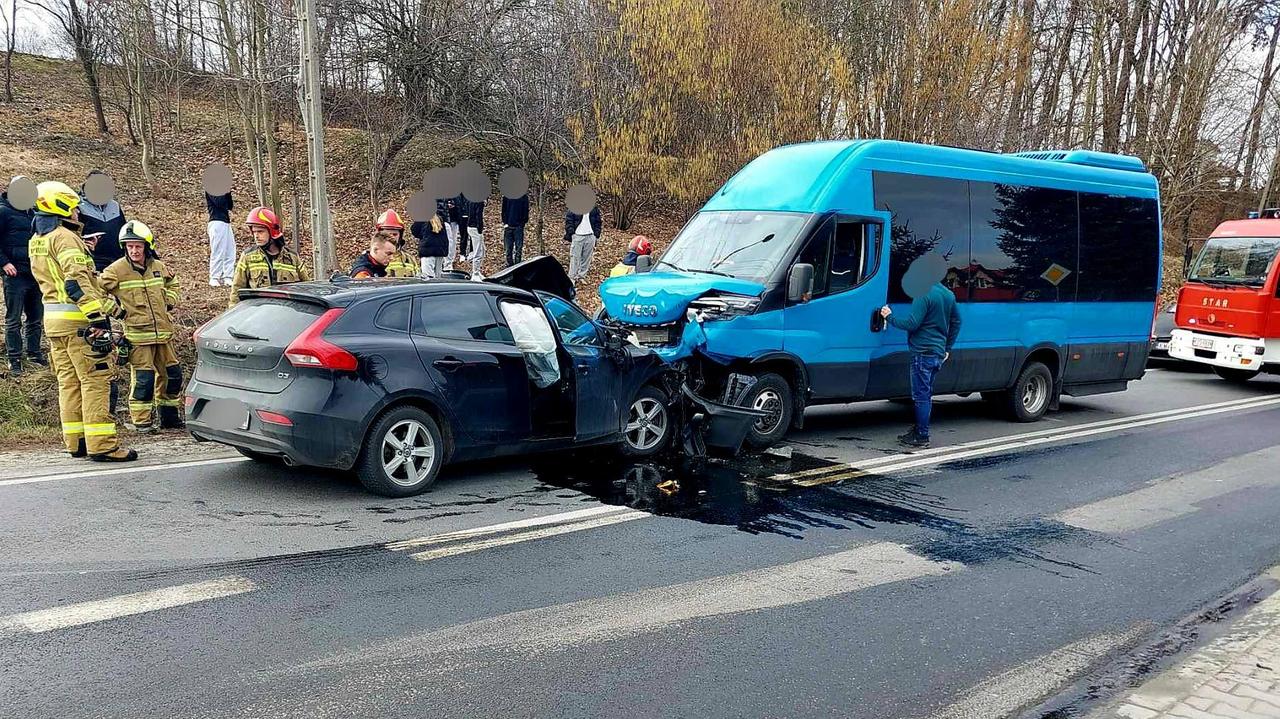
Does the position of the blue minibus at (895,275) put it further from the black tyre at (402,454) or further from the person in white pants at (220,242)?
the person in white pants at (220,242)

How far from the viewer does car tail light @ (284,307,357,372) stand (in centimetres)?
610

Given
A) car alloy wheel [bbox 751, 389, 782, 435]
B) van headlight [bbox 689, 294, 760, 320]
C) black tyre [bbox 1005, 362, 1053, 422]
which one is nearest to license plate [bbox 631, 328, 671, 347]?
van headlight [bbox 689, 294, 760, 320]

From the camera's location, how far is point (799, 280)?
8.60m

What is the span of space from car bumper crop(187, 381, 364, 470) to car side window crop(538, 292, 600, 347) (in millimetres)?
1990

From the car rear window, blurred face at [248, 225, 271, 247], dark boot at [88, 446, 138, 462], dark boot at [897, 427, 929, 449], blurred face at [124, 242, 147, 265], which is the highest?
blurred face at [248, 225, 271, 247]

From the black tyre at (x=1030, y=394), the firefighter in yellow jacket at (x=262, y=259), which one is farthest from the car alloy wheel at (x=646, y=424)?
the black tyre at (x=1030, y=394)

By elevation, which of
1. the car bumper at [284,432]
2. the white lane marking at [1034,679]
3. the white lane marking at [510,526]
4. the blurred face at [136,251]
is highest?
the blurred face at [136,251]

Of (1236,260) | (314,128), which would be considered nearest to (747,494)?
(314,128)

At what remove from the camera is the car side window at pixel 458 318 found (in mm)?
6750

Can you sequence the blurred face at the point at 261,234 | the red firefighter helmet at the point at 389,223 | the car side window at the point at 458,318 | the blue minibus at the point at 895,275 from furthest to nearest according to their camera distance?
the red firefighter helmet at the point at 389,223 < the blurred face at the point at 261,234 < the blue minibus at the point at 895,275 < the car side window at the point at 458,318

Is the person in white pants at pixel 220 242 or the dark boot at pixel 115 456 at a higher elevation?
the person in white pants at pixel 220 242

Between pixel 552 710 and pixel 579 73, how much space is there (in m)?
18.2

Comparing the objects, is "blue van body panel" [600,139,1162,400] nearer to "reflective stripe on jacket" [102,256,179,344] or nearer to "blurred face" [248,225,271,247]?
"blurred face" [248,225,271,247]

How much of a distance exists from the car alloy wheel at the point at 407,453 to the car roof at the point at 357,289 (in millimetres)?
944
